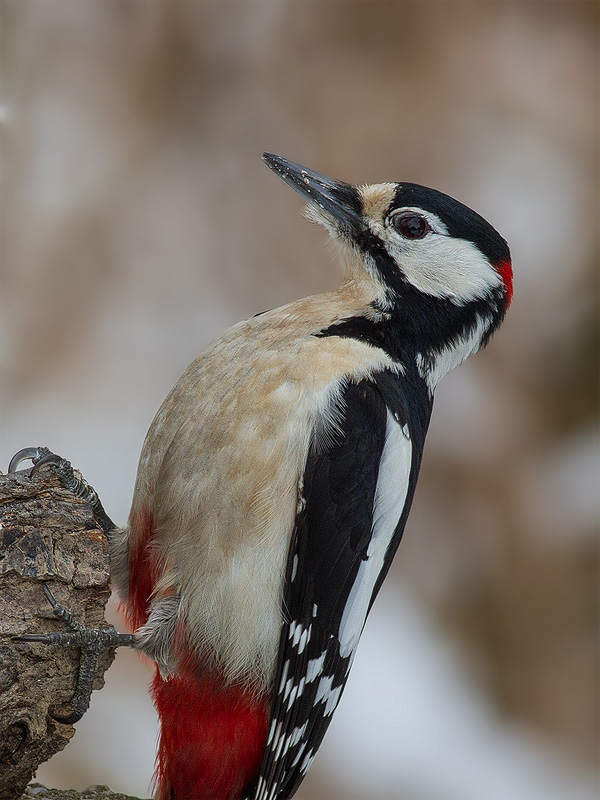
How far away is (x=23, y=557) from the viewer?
164 centimetres

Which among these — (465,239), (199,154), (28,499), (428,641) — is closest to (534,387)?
(428,641)

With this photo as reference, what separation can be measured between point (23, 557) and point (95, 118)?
2.31m

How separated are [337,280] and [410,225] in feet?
4.90

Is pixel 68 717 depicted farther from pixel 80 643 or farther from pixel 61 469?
pixel 61 469

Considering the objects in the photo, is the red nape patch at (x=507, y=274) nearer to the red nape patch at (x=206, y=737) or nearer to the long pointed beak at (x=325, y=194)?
the long pointed beak at (x=325, y=194)

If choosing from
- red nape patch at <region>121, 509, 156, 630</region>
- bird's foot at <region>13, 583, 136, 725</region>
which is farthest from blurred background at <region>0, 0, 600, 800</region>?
bird's foot at <region>13, 583, 136, 725</region>

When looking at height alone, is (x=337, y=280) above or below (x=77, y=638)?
above

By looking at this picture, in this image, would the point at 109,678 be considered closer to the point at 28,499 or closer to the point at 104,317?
the point at 104,317

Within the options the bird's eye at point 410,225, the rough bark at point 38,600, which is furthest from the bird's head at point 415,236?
the rough bark at point 38,600

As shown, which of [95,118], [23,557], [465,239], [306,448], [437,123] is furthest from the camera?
[437,123]

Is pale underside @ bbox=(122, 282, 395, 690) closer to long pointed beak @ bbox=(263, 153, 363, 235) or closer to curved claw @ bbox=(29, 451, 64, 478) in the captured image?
curved claw @ bbox=(29, 451, 64, 478)

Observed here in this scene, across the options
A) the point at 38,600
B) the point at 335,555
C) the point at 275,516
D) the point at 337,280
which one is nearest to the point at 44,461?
the point at 38,600

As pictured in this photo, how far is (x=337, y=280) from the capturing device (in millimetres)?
3748

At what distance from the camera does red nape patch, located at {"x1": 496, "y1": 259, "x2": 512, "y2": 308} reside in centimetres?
229
